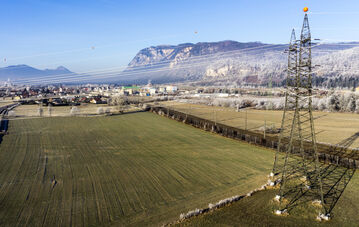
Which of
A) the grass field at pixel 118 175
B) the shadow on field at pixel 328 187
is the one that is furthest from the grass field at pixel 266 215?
the grass field at pixel 118 175

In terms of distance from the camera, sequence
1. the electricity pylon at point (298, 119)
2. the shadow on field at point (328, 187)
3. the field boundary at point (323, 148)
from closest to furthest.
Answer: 1. the electricity pylon at point (298, 119)
2. the shadow on field at point (328, 187)
3. the field boundary at point (323, 148)

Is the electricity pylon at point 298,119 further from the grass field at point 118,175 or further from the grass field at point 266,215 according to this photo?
the grass field at point 118,175

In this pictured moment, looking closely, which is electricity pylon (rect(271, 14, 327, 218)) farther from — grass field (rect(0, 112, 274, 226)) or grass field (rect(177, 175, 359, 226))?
grass field (rect(0, 112, 274, 226))

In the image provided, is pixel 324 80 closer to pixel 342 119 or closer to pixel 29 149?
pixel 342 119

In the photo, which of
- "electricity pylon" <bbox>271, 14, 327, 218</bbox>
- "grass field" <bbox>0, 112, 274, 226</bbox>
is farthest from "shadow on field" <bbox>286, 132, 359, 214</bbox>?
"grass field" <bbox>0, 112, 274, 226</bbox>

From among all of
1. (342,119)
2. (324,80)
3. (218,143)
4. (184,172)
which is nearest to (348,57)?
Answer: (324,80)

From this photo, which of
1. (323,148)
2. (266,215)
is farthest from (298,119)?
(323,148)
